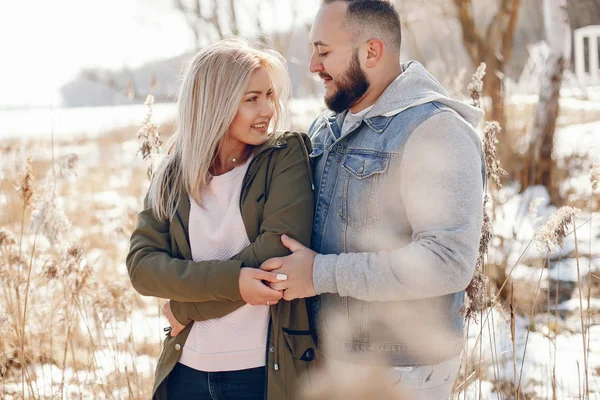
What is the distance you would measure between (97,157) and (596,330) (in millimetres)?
9898

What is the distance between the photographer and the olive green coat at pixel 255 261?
6.57 feet

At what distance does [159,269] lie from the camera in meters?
2.07

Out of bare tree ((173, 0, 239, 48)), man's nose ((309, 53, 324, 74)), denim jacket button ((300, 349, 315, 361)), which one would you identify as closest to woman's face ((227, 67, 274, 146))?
man's nose ((309, 53, 324, 74))

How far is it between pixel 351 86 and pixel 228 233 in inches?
24.2

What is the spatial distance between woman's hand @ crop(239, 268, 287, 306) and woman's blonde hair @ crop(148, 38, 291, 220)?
0.37 m

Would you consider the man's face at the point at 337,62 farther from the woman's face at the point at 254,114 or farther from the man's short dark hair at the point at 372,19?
the woman's face at the point at 254,114

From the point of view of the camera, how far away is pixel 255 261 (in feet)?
6.64

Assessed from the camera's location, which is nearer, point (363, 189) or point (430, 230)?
point (430, 230)

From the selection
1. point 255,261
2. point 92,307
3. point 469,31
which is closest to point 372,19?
point 255,261

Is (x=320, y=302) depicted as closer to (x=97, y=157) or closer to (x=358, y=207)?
(x=358, y=207)

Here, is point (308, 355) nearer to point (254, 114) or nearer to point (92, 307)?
point (254, 114)

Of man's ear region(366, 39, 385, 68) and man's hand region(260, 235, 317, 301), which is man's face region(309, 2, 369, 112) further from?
man's hand region(260, 235, 317, 301)

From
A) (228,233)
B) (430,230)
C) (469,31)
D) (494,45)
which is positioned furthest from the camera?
(494,45)

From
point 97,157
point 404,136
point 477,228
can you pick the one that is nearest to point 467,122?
point 404,136
